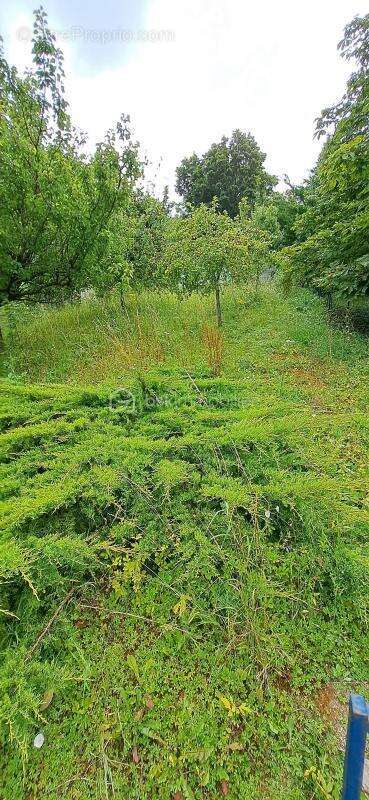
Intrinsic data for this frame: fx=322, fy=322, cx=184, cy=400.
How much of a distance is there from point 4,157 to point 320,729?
5.20 meters

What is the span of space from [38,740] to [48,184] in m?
4.84

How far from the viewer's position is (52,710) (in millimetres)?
1309

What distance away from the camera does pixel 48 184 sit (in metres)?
3.88

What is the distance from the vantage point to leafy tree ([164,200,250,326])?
16.1 ft

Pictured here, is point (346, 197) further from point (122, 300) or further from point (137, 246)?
point (122, 300)

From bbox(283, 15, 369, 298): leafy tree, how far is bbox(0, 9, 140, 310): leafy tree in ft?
9.43

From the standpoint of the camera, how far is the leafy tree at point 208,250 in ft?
16.1

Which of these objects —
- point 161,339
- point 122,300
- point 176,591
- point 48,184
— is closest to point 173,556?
point 176,591

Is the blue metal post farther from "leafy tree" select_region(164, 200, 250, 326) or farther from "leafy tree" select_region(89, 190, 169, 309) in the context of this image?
"leafy tree" select_region(89, 190, 169, 309)

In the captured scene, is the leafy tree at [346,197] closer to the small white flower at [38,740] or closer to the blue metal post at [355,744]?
the blue metal post at [355,744]

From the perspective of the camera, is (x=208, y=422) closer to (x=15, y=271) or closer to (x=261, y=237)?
(x=15, y=271)

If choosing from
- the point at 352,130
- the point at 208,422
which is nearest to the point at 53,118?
the point at 352,130

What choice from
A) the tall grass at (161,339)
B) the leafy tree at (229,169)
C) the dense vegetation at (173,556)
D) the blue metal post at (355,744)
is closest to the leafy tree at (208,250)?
the tall grass at (161,339)

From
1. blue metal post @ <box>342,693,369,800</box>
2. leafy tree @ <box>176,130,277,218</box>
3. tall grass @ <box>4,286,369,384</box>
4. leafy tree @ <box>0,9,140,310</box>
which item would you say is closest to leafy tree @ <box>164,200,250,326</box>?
tall grass @ <box>4,286,369,384</box>
